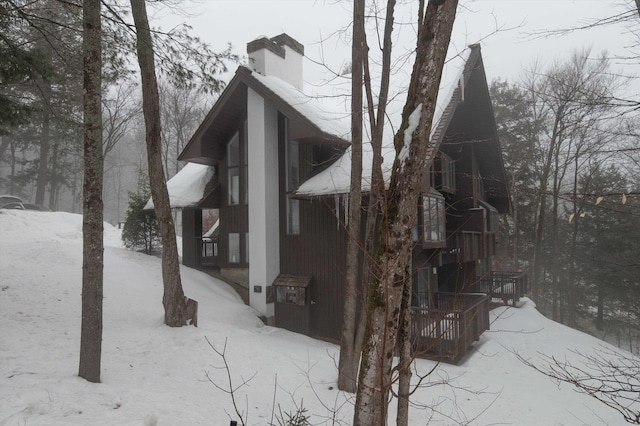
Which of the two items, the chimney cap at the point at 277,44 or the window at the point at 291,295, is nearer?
the window at the point at 291,295

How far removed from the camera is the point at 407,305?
3.88 m

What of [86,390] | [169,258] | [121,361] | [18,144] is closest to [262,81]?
[169,258]

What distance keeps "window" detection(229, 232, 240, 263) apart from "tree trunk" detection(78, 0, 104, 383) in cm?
892

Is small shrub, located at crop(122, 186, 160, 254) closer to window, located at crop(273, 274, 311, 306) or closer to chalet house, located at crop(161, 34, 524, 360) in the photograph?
chalet house, located at crop(161, 34, 524, 360)

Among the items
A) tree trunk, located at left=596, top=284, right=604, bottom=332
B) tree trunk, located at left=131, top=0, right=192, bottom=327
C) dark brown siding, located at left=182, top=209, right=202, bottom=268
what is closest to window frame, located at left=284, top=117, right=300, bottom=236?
tree trunk, located at left=131, top=0, right=192, bottom=327

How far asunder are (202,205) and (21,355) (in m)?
9.38

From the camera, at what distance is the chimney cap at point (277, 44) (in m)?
14.3

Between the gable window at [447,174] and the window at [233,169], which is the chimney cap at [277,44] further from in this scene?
the gable window at [447,174]

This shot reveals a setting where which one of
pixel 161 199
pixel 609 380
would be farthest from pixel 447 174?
pixel 609 380

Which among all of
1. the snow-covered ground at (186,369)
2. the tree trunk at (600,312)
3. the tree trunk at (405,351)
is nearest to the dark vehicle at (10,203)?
the snow-covered ground at (186,369)

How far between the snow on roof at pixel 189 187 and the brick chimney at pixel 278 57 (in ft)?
15.7

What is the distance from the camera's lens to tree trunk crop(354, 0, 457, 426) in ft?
11.0

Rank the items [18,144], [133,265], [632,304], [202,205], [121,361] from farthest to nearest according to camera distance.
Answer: [18,144] → [632,304] → [202,205] → [133,265] → [121,361]

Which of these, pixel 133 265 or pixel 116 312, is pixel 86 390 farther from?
pixel 133 265
